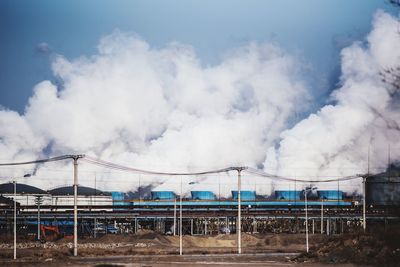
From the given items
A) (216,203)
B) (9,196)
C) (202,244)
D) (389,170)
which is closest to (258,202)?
(216,203)

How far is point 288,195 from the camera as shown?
430 feet

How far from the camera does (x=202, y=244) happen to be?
8750cm

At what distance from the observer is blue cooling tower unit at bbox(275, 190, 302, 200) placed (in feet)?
426

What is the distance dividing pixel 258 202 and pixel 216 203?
844 cm

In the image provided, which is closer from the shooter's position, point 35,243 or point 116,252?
point 116,252

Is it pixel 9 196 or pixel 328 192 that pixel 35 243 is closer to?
pixel 9 196

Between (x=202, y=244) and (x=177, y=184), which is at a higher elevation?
(x=177, y=184)

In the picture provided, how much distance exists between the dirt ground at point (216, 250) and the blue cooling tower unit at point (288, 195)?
39.2 metres

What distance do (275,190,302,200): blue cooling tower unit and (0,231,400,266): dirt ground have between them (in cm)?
3922

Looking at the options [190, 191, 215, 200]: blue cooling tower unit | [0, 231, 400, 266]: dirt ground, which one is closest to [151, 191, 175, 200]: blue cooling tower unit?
[190, 191, 215, 200]: blue cooling tower unit

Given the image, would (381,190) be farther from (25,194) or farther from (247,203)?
(25,194)

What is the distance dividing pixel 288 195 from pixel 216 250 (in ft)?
190

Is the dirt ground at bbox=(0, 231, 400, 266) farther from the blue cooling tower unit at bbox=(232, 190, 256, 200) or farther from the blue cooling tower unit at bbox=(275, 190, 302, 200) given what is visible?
the blue cooling tower unit at bbox=(232, 190, 256, 200)

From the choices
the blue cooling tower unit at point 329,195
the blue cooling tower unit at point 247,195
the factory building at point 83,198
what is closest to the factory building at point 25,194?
the factory building at point 83,198
